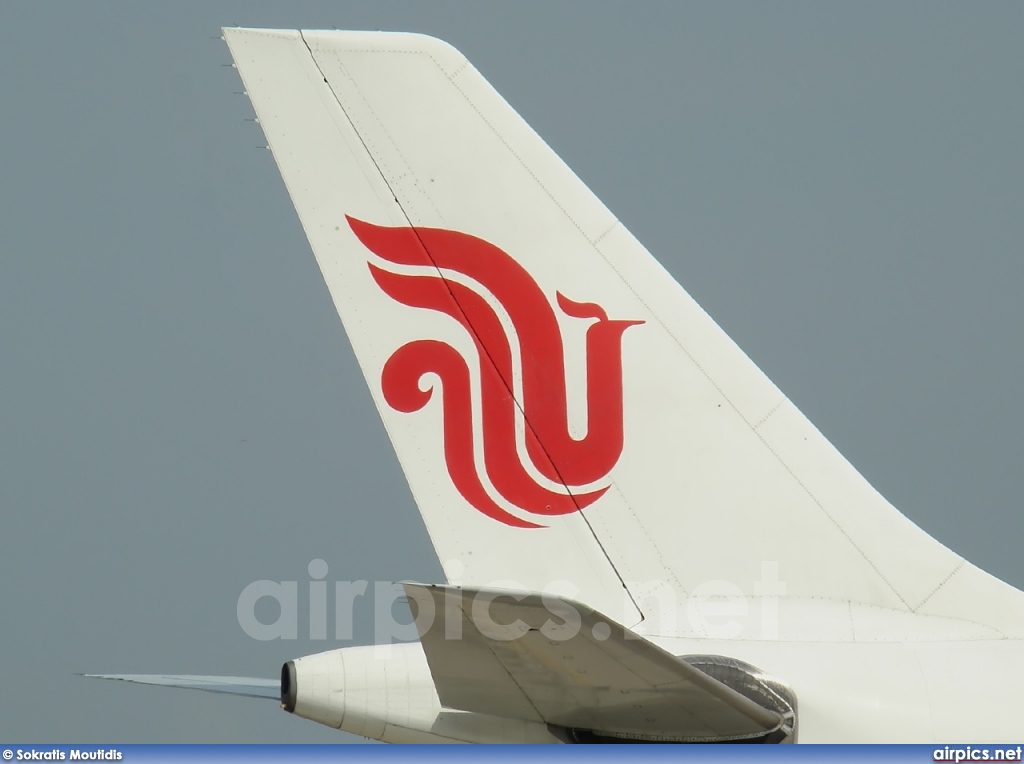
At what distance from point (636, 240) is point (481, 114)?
1538 mm

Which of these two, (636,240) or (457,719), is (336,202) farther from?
(457,719)

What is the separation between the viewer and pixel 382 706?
27.8ft

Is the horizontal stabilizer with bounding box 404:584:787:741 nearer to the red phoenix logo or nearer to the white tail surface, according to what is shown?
the white tail surface

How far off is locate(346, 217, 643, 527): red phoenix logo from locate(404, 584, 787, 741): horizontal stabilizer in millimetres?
2297

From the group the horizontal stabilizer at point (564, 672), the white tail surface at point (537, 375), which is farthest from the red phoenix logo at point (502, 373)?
the horizontal stabilizer at point (564, 672)

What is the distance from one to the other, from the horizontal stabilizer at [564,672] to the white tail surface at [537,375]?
173 cm

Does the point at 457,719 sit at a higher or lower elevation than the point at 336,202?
lower

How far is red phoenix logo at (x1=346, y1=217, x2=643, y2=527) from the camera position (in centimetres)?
958

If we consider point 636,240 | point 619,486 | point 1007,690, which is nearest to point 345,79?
point 636,240

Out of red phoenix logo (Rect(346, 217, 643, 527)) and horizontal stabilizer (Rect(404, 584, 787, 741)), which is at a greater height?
red phoenix logo (Rect(346, 217, 643, 527))

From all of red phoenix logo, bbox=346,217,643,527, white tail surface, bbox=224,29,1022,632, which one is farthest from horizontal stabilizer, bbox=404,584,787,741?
red phoenix logo, bbox=346,217,643,527

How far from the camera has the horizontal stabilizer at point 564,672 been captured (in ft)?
19.8

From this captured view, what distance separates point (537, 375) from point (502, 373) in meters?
0.26

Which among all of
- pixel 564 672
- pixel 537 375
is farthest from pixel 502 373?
pixel 564 672
